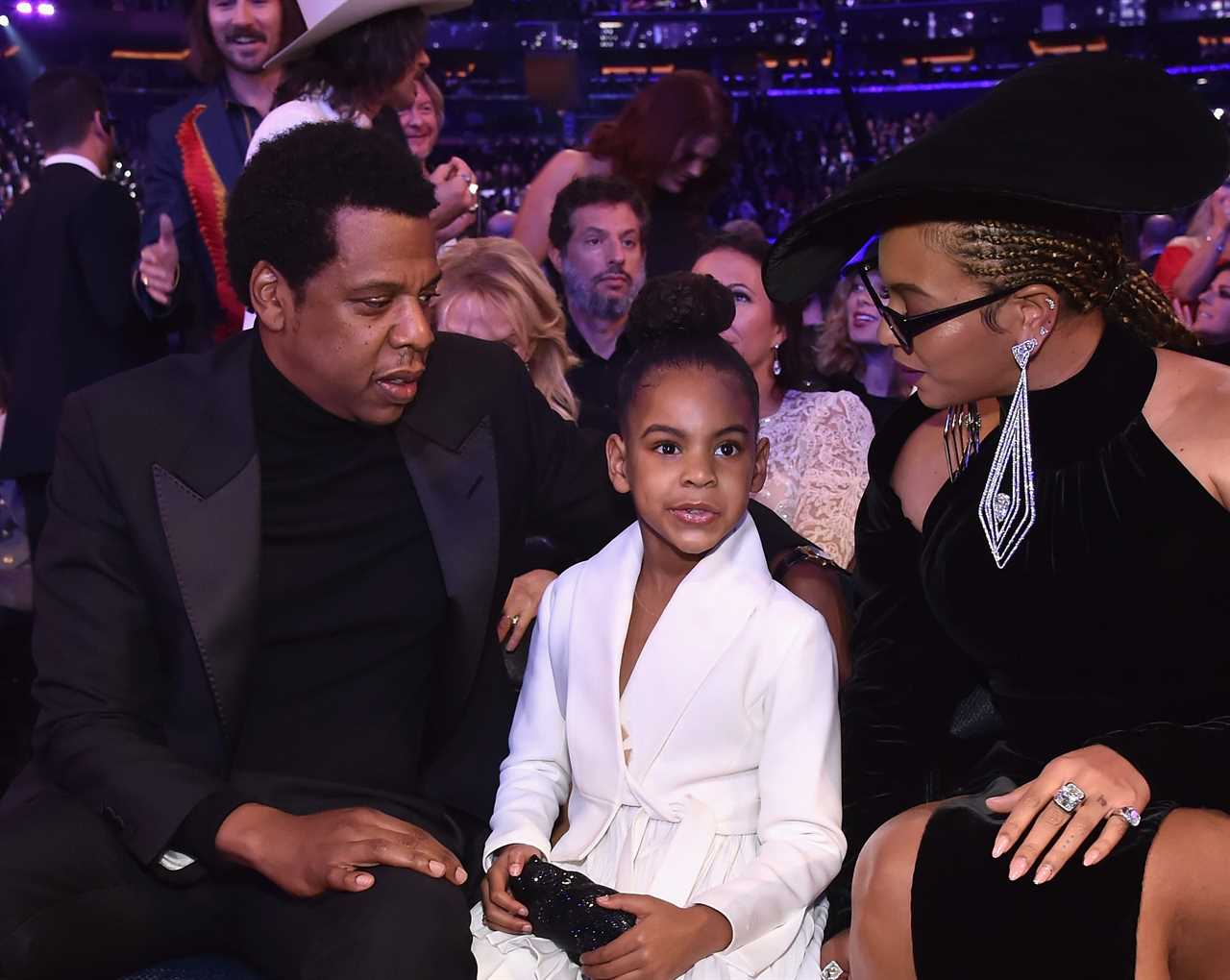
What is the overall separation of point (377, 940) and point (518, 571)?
992 mm

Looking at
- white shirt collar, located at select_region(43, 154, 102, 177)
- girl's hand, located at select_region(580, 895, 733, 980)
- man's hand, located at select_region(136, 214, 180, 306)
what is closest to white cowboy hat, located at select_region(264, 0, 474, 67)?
man's hand, located at select_region(136, 214, 180, 306)

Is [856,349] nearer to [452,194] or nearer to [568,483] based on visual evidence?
[452,194]

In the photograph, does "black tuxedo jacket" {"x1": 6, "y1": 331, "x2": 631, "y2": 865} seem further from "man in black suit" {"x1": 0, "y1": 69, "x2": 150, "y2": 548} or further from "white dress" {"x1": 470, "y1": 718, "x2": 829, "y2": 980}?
"man in black suit" {"x1": 0, "y1": 69, "x2": 150, "y2": 548}

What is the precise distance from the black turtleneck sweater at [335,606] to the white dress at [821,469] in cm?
103

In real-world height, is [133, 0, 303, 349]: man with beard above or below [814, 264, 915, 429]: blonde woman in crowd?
above

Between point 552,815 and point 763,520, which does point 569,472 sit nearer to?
point 763,520

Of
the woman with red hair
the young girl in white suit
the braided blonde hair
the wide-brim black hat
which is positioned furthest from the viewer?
the woman with red hair

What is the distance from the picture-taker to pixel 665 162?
4.57 m

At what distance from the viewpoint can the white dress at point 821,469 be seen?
3143mm

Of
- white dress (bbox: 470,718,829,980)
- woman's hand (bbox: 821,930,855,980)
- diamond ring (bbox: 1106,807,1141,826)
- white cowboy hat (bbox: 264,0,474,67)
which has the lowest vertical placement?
woman's hand (bbox: 821,930,855,980)

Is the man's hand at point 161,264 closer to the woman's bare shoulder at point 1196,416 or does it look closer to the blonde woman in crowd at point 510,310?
the blonde woman in crowd at point 510,310

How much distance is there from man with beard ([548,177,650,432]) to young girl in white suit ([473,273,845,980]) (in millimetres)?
1740

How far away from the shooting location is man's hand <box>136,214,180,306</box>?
3541mm

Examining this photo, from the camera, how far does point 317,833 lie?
78.4 inches
